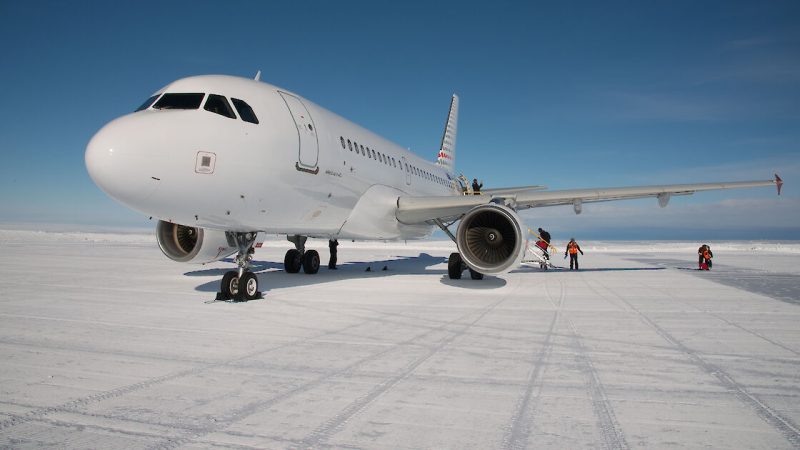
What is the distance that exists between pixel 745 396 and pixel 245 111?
7.22 m

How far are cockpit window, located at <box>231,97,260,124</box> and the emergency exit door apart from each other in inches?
41.3

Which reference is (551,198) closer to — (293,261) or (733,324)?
(733,324)

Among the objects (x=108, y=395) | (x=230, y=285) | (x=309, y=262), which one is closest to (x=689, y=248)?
(x=309, y=262)

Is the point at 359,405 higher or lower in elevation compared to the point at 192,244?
lower

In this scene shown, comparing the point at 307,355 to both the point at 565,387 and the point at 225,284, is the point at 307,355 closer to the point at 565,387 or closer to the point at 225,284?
the point at 565,387

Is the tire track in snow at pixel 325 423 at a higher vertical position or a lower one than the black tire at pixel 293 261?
lower

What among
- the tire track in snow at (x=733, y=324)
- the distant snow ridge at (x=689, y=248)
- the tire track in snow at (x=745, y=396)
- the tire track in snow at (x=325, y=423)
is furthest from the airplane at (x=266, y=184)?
the distant snow ridge at (x=689, y=248)

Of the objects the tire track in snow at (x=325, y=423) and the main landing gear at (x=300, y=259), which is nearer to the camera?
the tire track in snow at (x=325, y=423)

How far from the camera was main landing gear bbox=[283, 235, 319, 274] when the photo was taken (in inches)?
528

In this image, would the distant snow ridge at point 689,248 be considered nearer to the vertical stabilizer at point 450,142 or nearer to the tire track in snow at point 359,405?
the vertical stabilizer at point 450,142

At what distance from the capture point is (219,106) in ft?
23.2

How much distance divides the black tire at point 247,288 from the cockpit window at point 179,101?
2931mm

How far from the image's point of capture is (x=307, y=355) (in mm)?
4172

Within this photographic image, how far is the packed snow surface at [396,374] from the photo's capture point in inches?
97.0
